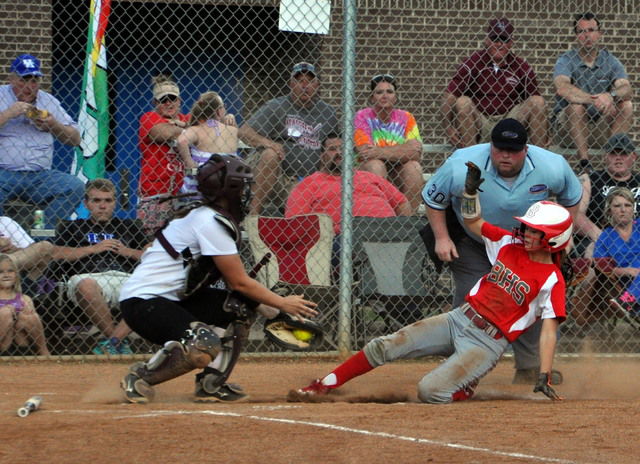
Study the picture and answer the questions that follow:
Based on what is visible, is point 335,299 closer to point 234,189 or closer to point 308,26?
point 308,26

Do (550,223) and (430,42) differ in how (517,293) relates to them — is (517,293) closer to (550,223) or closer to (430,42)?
(550,223)

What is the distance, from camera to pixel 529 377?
809 cm

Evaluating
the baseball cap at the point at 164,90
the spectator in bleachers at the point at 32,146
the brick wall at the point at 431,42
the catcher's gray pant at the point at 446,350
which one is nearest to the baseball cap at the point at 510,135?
the catcher's gray pant at the point at 446,350

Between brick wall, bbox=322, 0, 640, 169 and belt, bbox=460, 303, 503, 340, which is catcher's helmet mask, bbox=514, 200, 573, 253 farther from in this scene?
brick wall, bbox=322, 0, 640, 169

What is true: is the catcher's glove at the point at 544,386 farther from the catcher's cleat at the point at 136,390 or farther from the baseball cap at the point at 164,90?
the baseball cap at the point at 164,90

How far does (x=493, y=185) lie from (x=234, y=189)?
191 centimetres

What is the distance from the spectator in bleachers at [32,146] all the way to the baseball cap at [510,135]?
4.14 m

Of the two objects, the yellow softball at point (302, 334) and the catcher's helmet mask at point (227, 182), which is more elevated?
the catcher's helmet mask at point (227, 182)

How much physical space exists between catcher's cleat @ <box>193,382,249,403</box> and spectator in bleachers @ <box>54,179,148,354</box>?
265 centimetres

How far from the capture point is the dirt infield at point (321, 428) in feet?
16.1

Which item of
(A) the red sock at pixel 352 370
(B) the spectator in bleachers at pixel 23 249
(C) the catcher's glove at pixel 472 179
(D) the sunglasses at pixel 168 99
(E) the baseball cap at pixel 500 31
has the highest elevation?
(E) the baseball cap at pixel 500 31

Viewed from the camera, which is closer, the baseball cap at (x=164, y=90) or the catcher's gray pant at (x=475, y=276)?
the catcher's gray pant at (x=475, y=276)

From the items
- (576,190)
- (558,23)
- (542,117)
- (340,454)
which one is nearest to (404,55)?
(558,23)

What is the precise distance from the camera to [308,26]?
385 inches
